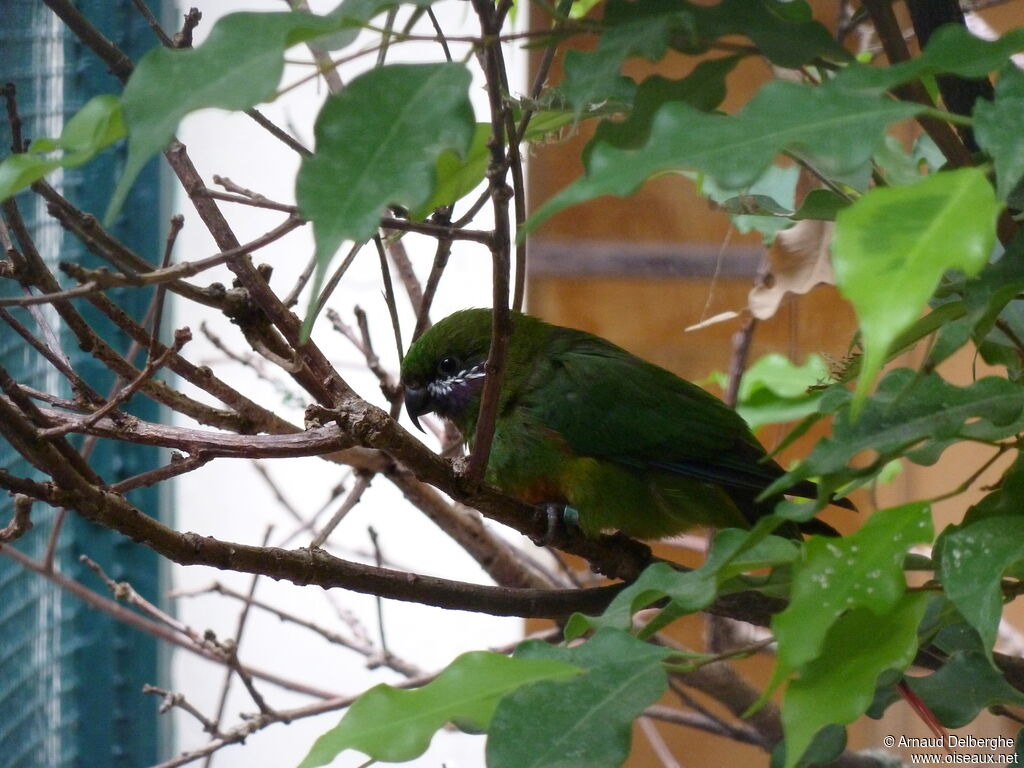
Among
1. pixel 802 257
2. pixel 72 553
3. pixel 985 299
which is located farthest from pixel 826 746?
pixel 72 553

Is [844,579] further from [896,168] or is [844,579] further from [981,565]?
[896,168]

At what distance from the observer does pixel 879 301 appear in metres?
0.31

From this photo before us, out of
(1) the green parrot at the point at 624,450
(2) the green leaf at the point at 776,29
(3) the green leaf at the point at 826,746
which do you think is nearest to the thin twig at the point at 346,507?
(1) the green parrot at the point at 624,450

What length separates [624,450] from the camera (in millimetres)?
1246

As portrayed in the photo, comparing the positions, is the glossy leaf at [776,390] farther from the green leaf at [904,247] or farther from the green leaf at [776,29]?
the green leaf at [904,247]

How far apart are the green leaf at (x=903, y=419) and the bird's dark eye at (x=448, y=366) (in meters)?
0.87

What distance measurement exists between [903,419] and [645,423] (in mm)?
742

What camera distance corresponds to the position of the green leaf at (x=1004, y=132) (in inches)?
14.6

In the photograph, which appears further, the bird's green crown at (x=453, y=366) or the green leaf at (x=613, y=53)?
the bird's green crown at (x=453, y=366)

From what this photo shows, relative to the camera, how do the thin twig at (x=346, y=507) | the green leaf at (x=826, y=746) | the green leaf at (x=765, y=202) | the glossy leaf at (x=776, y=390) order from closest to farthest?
the green leaf at (x=826, y=746)
the green leaf at (x=765, y=202)
the thin twig at (x=346, y=507)
the glossy leaf at (x=776, y=390)

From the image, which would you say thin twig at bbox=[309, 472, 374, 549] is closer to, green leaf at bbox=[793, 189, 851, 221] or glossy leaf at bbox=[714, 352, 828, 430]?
green leaf at bbox=[793, 189, 851, 221]

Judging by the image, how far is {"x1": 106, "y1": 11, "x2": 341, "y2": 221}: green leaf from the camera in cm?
38

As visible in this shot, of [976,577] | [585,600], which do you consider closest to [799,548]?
[976,577]

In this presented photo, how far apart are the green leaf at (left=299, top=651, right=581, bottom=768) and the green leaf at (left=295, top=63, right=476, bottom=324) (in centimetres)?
25
